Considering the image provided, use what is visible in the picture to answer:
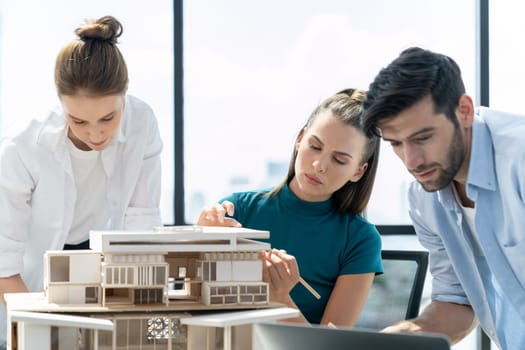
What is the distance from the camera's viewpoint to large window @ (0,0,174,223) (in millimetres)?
3350

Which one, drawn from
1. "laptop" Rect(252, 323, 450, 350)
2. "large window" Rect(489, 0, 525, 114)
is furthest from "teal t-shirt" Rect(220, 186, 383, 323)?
"large window" Rect(489, 0, 525, 114)

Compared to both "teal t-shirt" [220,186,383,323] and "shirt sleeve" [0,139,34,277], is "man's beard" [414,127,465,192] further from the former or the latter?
"shirt sleeve" [0,139,34,277]

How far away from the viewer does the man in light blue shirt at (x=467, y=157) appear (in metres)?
1.71

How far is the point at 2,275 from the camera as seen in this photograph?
202cm

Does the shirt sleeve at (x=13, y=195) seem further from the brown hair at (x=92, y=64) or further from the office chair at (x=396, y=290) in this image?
the office chair at (x=396, y=290)

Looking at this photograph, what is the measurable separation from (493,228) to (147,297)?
82 centimetres

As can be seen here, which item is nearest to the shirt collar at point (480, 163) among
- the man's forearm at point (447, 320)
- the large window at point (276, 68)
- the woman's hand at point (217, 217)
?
the man's forearm at point (447, 320)

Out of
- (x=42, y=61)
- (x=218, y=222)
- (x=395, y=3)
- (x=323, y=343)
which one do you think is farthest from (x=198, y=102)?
(x=323, y=343)

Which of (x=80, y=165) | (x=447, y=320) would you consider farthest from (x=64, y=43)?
(x=447, y=320)

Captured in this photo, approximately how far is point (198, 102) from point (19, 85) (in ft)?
2.46

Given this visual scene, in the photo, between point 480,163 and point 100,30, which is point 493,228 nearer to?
point 480,163

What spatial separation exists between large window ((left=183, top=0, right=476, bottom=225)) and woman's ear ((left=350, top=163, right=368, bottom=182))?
148cm

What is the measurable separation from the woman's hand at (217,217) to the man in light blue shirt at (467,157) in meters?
→ 0.36

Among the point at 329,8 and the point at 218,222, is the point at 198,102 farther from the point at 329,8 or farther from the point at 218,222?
the point at 218,222
